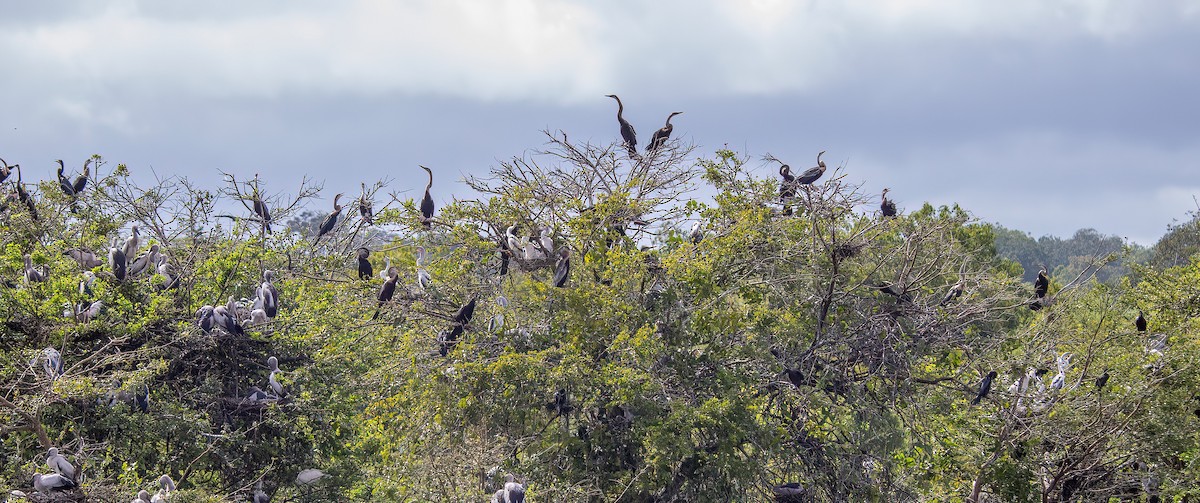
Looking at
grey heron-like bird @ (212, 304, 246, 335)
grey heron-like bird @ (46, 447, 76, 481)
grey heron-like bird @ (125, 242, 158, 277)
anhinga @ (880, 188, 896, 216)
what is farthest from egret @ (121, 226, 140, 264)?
anhinga @ (880, 188, 896, 216)

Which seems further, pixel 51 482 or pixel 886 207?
pixel 886 207

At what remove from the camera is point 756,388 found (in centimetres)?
955

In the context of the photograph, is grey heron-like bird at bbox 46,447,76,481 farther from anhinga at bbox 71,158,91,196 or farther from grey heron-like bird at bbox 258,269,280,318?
anhinga at bbox 71,158,91,196

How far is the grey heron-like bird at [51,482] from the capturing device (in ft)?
26.5

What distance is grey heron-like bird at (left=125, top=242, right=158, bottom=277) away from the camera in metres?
11.5

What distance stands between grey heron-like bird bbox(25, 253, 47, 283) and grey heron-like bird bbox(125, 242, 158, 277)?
0.84 meters

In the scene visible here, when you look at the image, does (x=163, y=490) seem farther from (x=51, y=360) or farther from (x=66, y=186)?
(x=66, y=186)

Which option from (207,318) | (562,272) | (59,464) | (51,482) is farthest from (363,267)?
(51,482)

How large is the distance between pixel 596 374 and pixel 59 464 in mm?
4458

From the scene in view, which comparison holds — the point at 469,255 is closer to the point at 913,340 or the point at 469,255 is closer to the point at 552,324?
the point at 552,324

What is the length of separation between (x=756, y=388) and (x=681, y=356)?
770mm

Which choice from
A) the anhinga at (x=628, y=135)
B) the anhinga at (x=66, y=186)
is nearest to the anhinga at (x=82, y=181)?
the anhinga at (x=66, y=186)

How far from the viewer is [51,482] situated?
8117mm

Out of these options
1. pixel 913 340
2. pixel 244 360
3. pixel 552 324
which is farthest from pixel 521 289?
pixel 913 340
